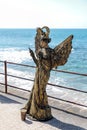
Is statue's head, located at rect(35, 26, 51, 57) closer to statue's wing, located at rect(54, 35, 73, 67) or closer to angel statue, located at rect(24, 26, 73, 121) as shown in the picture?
angel statue, located at rect(24, 26, 73, 121)

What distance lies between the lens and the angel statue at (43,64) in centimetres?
580

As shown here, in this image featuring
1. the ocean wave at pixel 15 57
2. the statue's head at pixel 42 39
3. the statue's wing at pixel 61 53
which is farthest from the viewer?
the ocean wave at pixel 15 57

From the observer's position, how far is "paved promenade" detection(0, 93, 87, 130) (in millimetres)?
5766

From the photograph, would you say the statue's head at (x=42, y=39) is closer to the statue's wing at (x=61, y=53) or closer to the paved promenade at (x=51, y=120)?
the statue's wing at (x=61, y=53)

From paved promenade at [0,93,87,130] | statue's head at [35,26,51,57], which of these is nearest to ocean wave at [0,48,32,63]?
paved promenade at [0,93,87,130]

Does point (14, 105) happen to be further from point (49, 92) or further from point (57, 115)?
point (49, 92)

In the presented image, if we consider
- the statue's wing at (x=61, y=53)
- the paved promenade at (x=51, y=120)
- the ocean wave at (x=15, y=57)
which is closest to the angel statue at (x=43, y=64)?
the statue's wing at (x=61, y=53)

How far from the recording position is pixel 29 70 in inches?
809

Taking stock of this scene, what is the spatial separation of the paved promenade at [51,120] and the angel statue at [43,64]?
0.23 meters

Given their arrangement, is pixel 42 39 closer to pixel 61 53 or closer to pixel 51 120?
pixel 61 53

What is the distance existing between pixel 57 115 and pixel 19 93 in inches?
77.5

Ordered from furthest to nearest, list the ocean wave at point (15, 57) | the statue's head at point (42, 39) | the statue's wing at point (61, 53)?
the ocean wave at point (15, 57)
the statue's head at point (42, 39)
the statue's wing at point (61, 53)

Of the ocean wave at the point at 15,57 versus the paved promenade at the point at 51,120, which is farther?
the ocean wave at the point at 15,57

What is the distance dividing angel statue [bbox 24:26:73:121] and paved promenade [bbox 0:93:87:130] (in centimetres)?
23
